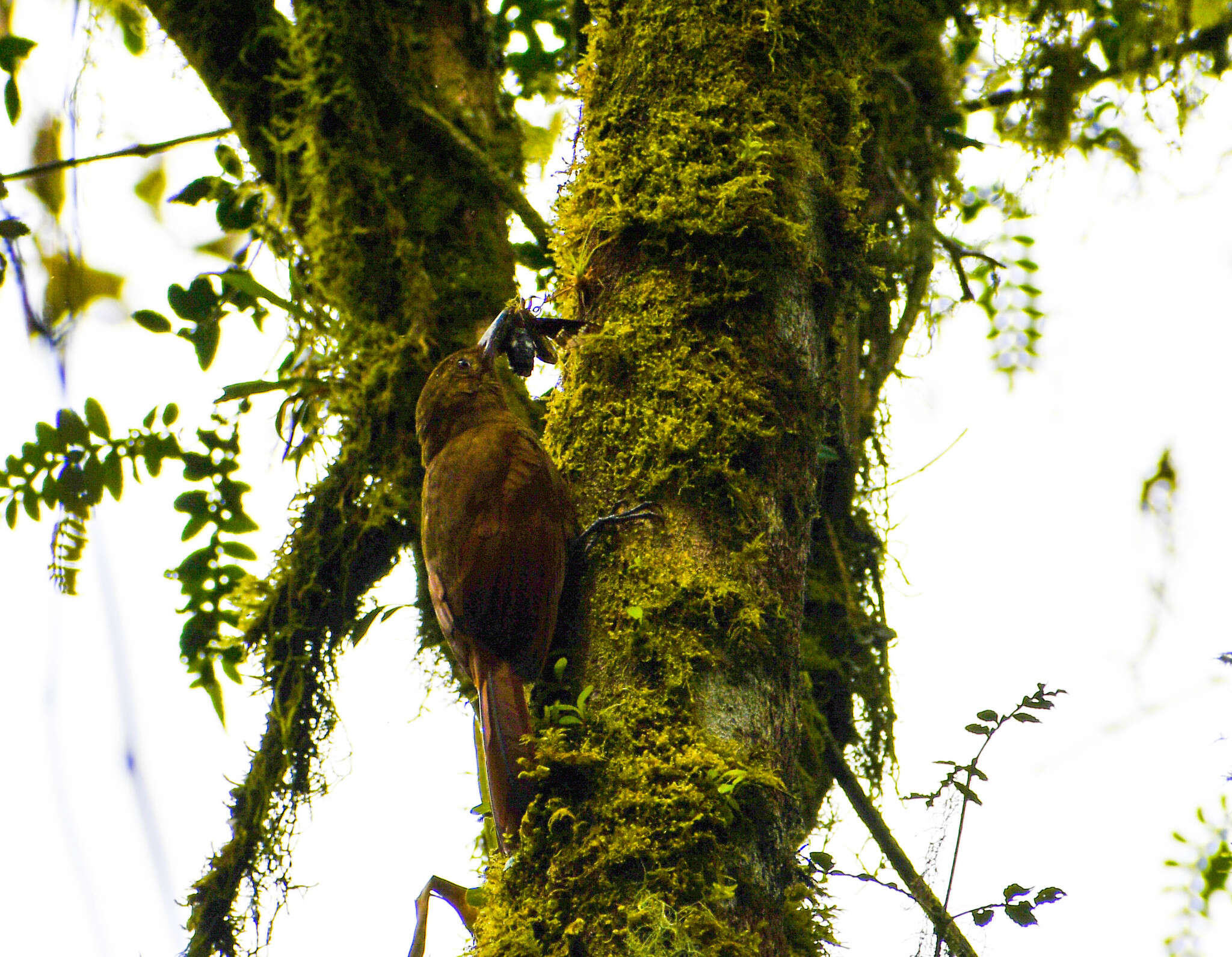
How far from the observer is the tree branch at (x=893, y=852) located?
6.01ft

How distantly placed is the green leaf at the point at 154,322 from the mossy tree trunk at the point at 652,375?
38cm

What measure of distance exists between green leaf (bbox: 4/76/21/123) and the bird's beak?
0.97 m

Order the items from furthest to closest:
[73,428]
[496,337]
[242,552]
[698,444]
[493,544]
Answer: [242,552], [73,428], [496,337], [493,544], [698,444]

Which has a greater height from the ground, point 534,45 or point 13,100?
point 534,45

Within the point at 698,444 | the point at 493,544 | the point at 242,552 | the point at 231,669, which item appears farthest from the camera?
the point at 242,552

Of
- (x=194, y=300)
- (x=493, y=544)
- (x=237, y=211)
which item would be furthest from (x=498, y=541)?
(x=237, y=211)

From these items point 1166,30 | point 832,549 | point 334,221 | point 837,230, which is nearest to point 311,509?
point 334,221

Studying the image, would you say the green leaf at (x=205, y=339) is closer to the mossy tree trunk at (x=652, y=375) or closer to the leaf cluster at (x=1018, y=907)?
the mossy tree trunk at (x=652, y=375)

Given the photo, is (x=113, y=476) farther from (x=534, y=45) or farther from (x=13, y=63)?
(x=534, y=45)

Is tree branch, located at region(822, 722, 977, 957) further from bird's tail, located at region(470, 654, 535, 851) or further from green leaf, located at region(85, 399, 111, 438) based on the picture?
green leaf, located at region(85, 399, 111, 438)

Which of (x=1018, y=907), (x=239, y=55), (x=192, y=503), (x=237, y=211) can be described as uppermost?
(x=239, y=55)

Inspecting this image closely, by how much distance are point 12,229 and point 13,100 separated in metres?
0.95

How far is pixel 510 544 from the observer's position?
80.2 inches

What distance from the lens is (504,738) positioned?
1.80 m
